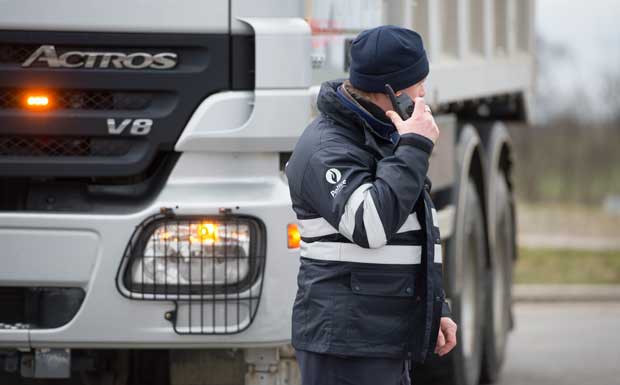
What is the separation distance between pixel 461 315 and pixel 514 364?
2.12 m

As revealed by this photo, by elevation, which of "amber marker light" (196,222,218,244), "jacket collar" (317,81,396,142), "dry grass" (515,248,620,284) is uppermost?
"jacket collar" (317,81,396,142)

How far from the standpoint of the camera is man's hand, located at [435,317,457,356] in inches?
183

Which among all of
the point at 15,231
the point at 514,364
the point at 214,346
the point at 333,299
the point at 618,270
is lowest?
the point at 618,270

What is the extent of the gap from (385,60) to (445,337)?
2.85 feet

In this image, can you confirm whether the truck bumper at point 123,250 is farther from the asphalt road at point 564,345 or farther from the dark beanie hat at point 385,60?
the asphalt road at point 564,345

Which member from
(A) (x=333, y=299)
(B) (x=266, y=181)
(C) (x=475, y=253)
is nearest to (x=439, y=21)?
(C) (x=475, y=253)

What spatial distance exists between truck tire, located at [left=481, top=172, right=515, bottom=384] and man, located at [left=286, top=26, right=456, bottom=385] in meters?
4.80

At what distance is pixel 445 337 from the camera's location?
4.67 meters

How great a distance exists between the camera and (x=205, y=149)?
231 inches

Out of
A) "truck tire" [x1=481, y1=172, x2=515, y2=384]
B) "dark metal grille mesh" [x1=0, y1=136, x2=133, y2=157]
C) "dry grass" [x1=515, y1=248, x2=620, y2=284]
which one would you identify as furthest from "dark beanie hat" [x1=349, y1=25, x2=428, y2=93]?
"dry grass" [x1=515, y1=248, x2=620, y2=284]

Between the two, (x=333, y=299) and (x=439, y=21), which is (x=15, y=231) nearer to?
(x=333, y=299)

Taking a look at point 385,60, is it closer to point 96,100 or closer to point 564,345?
point 96,100

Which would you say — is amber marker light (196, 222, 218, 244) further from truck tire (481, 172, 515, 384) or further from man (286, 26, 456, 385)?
truck tire (481, 172, 515, 384)

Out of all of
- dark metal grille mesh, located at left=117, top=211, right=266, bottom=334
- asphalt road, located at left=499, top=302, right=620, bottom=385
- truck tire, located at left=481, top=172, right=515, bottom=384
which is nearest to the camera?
dark metal grille mesh, located at left=117, top=211, right=266, bottom=334
